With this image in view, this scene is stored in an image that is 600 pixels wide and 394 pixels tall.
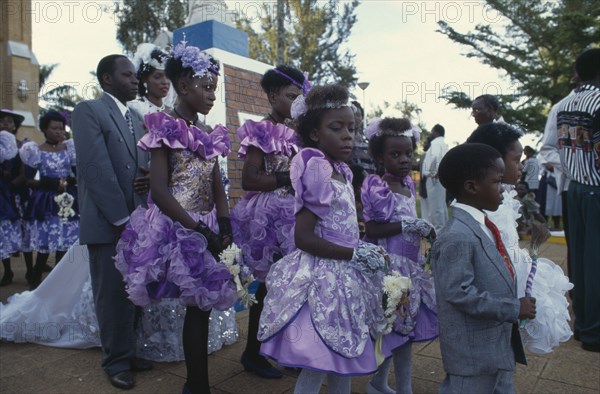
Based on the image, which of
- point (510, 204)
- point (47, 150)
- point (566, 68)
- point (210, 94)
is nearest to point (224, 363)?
point (210, 94)

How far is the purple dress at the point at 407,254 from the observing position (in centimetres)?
268

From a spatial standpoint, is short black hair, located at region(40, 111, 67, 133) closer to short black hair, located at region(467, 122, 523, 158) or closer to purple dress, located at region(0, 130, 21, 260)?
purple dress, located at region(0, 130, 21, 260)

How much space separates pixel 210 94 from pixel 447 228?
60.0 inches

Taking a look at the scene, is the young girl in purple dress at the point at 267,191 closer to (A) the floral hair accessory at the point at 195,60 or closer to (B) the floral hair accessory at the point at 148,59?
(A) the floral hair accessory at the point at 195,60

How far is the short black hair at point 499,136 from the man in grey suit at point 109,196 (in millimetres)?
2150

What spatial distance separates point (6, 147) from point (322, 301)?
5836 millimetres

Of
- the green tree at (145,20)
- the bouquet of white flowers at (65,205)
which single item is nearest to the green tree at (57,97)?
the green tree at (145,20)

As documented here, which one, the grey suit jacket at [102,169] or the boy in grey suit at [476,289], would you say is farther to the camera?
the grey suit jacket at [102,169]

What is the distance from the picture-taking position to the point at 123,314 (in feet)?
10.3

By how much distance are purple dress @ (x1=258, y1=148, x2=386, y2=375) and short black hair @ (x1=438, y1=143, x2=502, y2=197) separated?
512 mm

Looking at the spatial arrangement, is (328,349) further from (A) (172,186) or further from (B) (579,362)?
(B) (579,362)

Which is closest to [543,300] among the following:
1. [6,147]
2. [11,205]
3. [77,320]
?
[77,320]

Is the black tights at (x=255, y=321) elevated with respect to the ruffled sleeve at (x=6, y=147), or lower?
lower

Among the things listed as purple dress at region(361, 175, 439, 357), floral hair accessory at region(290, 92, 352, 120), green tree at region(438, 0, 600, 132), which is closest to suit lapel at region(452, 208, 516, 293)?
purple dress at region(361, 175, 439, 357)
